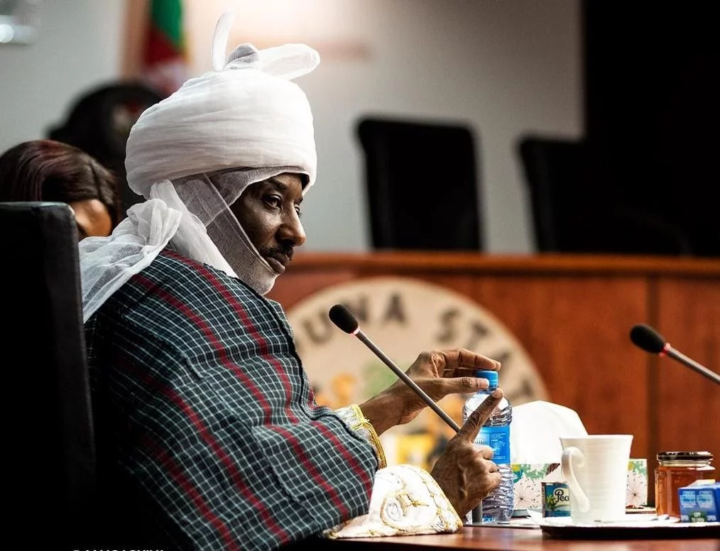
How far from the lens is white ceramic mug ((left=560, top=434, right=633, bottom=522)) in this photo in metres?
1.73

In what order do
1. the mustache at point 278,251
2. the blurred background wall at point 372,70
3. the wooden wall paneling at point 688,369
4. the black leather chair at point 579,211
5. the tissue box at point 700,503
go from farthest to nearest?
the blurred background wall at point 372,70
the black leather chair at point 579,211
the wooden wall paneling at point 688,369
the mustache at point 278,251
the tissue box at point 700,503

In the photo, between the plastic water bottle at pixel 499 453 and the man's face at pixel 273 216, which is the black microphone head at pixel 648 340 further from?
the man's face at pixel 273 216

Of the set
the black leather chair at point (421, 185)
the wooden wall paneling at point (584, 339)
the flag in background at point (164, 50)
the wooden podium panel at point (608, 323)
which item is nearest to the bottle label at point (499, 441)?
the wooden podium panel at point (608, 323)

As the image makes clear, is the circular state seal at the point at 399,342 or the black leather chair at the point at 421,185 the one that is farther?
the black leather chair at the point at 421,185

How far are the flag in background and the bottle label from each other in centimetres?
348

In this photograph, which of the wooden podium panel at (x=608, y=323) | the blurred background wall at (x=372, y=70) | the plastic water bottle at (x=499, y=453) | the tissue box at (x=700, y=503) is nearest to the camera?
the tissue box at (x=700, y=503)

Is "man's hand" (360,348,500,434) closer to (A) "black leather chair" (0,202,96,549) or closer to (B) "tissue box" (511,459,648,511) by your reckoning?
(B) "tissue box" (511,459,648,511)

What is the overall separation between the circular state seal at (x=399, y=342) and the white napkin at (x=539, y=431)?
1.59m

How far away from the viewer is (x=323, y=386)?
3898mm

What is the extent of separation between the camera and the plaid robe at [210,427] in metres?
1.65

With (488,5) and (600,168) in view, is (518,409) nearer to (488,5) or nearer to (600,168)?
(600,168)

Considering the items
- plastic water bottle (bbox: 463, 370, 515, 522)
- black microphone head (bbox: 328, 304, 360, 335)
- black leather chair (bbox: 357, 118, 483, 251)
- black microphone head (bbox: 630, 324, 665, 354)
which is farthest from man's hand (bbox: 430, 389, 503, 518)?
black leather chair (bbox: 357, 118, 483, 251)

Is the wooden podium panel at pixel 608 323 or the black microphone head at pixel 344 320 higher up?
the black microphone head at pixel 344 320

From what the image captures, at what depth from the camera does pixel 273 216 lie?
2.11 metres
